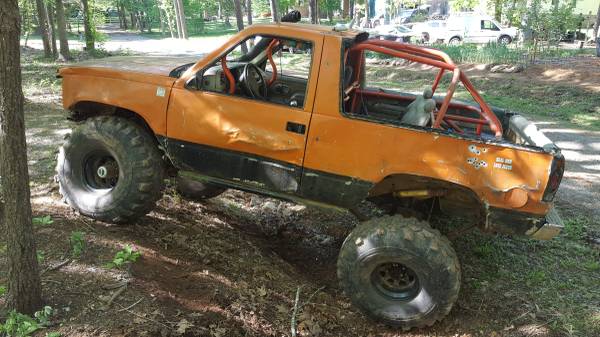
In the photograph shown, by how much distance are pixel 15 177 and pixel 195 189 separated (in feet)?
8.89

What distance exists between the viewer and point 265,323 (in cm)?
355

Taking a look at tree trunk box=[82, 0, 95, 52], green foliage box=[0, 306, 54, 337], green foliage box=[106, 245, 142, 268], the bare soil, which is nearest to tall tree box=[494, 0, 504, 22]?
tree trunk box=[82, 0, 95, 52]

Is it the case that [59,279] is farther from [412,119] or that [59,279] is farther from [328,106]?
[412,119]

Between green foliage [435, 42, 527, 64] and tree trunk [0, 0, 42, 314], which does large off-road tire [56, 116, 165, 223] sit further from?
green foliage [435, 42, 527, 64]

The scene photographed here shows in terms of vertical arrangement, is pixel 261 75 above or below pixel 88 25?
below

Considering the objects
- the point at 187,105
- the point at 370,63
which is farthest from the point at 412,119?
the point at 370,63

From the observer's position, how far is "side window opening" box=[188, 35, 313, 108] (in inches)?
160

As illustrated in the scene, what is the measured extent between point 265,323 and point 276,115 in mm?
1603

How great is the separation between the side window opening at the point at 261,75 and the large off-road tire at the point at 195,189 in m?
1.36

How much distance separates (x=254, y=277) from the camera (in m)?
Answer: 4.09

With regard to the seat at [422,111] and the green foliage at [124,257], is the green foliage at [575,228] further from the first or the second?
the green foliage at [124,257]

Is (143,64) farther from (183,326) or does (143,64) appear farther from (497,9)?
(497,9)

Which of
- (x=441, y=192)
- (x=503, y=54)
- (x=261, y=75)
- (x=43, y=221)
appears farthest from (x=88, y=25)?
(x=441, y=192)

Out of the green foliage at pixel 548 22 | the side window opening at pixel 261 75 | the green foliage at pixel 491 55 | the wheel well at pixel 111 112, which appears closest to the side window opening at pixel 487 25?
the green foliage at pixel 491 55
